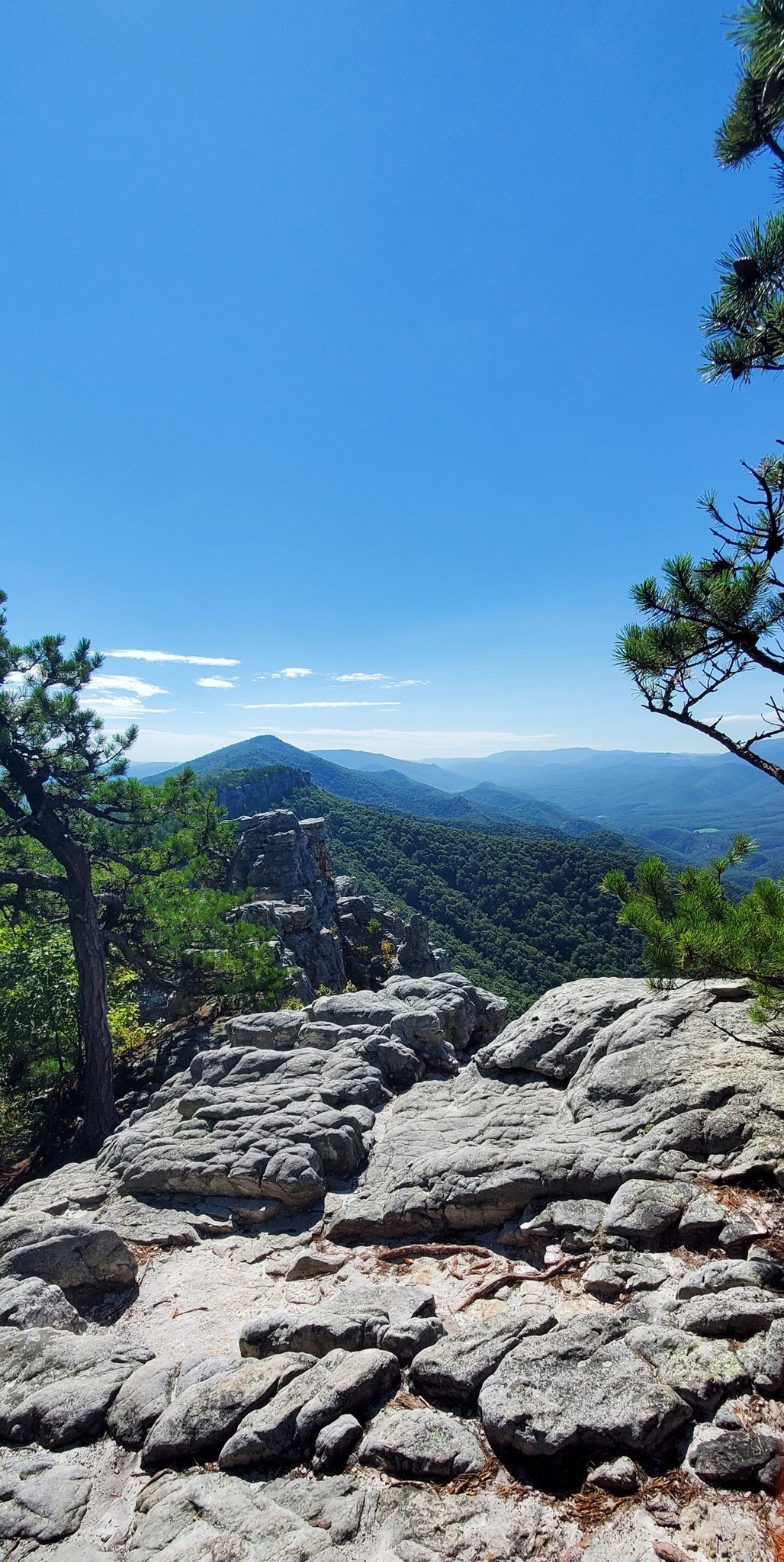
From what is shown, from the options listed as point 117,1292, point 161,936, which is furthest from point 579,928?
point 117,1292

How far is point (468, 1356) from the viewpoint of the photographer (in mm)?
5258

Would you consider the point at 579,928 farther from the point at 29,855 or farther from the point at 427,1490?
the point at 427,1490

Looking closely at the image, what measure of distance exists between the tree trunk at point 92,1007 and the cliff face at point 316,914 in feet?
23.0

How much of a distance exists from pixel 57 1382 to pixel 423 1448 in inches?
148

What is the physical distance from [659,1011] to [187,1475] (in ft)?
27.6

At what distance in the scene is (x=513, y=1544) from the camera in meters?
3.71

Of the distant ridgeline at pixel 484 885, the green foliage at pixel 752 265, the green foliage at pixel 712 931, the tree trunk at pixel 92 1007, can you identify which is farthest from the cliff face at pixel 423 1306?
the distant ridgeline at pixel 484 885

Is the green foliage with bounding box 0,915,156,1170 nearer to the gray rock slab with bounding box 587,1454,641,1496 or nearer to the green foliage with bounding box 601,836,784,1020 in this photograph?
the green foliage with bounding box 601,836,784,1020

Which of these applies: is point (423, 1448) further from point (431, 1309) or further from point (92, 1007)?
point (92, 1007)

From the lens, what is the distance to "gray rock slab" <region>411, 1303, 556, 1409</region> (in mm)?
5004

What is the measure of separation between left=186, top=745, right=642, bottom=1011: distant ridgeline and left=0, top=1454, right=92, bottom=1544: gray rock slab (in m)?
68.0

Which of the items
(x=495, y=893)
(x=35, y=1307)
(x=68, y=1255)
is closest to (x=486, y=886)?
(x=495, y=893)

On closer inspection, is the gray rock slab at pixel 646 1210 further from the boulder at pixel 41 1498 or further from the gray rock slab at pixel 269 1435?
the boulder at pixel 41 1498

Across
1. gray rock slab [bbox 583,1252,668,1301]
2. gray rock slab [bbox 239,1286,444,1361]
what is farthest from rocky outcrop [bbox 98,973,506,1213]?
gray rock slab [bbox 583,1252,668,1301]
